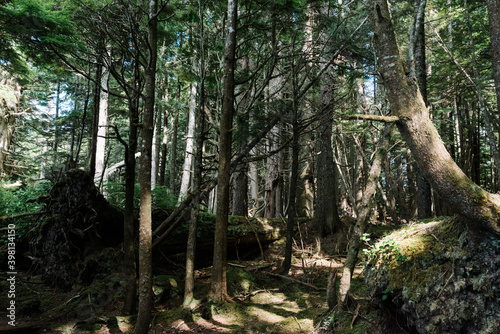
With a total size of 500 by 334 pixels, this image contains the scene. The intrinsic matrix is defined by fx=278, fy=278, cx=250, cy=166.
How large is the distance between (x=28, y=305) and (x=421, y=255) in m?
6.58

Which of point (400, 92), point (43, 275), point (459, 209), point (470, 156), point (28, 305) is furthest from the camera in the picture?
point (470, 156)

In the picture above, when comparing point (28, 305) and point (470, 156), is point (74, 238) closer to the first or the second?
point (28, 305)

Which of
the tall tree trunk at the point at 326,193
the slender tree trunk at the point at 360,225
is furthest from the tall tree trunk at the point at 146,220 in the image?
the tall tree trunk at the point at 326,193

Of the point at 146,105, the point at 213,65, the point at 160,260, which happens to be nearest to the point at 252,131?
the point at 213,65

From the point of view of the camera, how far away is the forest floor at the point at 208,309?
4566 millimetres

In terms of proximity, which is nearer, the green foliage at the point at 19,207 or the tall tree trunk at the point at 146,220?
the tall tree trunk at the point at 146,220

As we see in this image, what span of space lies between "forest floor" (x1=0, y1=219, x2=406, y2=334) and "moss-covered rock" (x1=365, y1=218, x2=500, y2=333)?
0.66m

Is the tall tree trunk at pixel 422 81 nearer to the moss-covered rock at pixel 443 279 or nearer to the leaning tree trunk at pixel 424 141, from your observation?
the leaning tree trunk at pixel 424 141

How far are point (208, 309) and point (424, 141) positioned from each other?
4825 mm

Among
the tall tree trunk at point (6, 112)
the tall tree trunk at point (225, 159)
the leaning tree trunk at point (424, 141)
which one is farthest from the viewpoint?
the tall tree trunk at point (6, 112)

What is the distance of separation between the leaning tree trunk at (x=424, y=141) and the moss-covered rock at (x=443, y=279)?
326 millimetres


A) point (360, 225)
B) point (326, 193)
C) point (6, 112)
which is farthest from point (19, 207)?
point (6, 112)

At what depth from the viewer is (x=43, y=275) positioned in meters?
6.36

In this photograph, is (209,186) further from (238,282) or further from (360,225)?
(360,225)
